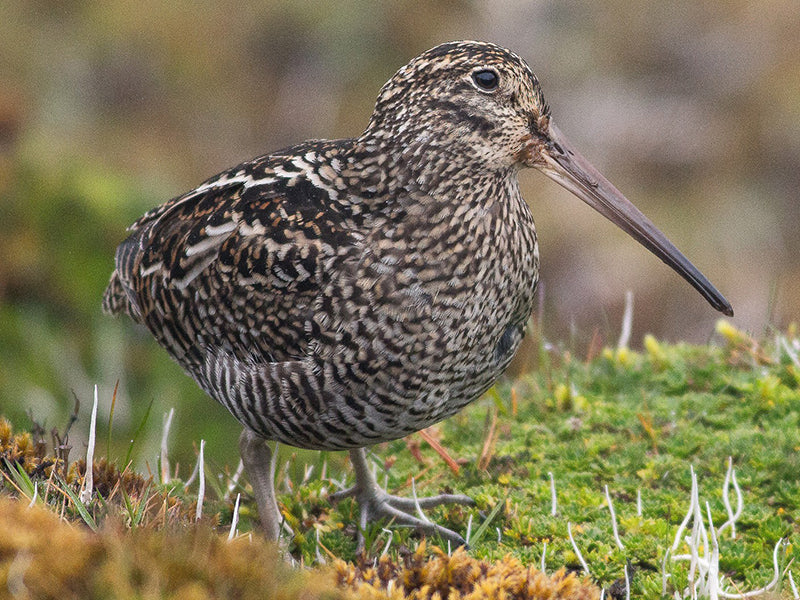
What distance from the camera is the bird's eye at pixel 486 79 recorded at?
11.8 ft

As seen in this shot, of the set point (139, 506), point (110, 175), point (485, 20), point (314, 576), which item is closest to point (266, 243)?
point (139, 506)

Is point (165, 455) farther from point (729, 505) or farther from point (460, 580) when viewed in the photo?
point (729, 505)

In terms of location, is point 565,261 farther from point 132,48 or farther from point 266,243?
point 266,243

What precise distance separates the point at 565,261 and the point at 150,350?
3.57 meters

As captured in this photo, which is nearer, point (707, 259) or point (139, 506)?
point (139, 506)

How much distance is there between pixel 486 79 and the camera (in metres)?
3.59

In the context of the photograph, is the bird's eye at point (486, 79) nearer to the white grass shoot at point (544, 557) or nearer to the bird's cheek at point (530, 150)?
the bird's cheek at point (530, 150)

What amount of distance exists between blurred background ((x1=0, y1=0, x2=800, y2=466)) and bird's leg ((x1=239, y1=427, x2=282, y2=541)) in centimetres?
384

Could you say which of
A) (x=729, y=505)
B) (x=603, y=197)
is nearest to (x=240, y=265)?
(x=603, y=197)

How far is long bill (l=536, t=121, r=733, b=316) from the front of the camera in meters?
3.75

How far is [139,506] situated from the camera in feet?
10.5

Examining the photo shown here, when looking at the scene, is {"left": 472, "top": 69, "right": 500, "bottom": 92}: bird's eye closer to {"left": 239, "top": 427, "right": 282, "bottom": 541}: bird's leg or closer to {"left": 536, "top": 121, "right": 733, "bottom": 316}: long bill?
{"left": 536, "top": 121, "right": 733, "bottom": 316}: long bill

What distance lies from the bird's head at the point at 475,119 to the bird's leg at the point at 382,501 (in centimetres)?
122

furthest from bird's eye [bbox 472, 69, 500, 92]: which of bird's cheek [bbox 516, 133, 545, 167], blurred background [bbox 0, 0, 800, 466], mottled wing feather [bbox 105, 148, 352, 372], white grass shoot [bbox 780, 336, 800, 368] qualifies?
blurred background [bbox 0, 0, 800, 466]
